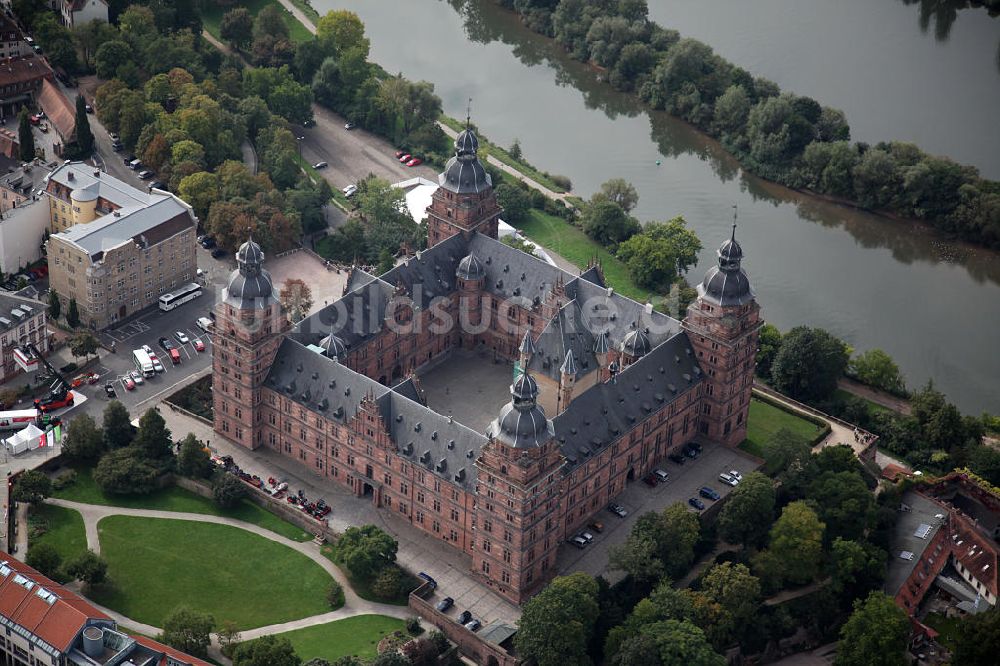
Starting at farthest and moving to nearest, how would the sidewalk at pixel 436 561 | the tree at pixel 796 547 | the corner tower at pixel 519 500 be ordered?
the tree at pixel 796 547
the sidewalk at pixel 436 561
the corner tower at pixel 519 500

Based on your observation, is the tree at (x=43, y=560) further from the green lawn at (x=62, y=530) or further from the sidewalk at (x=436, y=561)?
the sidewalk at (x=436, y=561)

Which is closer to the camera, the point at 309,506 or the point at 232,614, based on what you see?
the point at 232,614

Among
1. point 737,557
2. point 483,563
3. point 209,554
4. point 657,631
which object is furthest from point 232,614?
point 737,557

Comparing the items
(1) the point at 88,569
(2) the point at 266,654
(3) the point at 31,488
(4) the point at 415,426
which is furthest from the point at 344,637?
(3) the point at 31,488

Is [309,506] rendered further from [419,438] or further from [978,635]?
[978,635]

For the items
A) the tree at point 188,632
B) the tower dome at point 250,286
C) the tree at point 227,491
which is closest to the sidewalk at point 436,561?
the tree at point 227,491

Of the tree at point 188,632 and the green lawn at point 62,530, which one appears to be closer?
the tree at point 188,632
